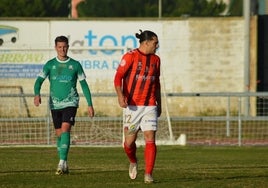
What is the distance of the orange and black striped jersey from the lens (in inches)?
560

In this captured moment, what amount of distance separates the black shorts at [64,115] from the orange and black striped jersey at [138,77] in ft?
6.78

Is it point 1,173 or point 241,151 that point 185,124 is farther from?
point 1,173

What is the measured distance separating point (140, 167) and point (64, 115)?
7.35 feet

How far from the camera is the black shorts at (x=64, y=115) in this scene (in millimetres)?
16172

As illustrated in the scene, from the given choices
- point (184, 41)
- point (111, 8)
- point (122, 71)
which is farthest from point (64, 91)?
point (111, 8)

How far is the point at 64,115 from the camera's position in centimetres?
1620

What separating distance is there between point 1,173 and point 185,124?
13.1 meters

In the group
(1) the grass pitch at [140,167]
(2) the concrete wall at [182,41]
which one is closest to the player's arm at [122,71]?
(1) the grass pitch at [140,167]

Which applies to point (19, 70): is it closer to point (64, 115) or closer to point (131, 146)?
point (64, 115)

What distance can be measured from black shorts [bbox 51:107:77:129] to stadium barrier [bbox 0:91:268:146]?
8780 mm

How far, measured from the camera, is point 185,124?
28922 millimetres

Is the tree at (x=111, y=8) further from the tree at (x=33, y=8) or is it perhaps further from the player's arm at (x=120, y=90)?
the player's arm at (x=120, y=90)

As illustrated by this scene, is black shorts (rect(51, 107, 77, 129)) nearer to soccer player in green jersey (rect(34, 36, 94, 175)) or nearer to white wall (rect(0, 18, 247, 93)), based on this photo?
soccer player in green jersey (rect(34, 36, 94, 175))

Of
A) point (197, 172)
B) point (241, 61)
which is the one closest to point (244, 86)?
point (241, 61)
